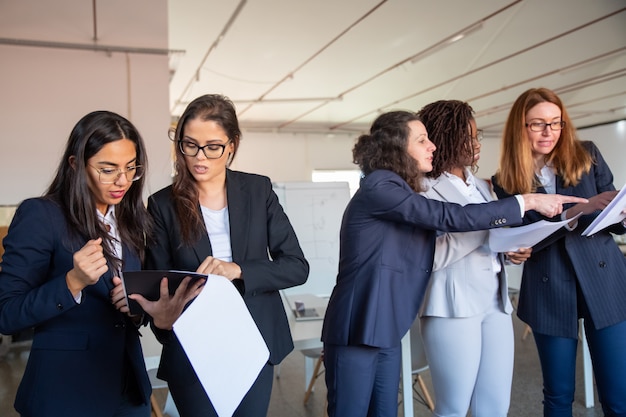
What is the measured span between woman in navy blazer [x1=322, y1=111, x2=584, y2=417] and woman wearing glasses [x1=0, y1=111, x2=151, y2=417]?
0.72 metres

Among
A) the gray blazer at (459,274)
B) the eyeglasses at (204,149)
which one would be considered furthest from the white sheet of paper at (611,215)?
the eyeglasses at (204,149)

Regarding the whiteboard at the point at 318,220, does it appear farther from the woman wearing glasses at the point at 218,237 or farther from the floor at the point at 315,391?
the woman wearing glasses at the point at 218,237

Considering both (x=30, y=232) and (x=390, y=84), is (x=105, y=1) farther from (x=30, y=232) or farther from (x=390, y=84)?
(x=390, y=84)

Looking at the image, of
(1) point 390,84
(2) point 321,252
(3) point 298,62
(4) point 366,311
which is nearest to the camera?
(4) point 366,311

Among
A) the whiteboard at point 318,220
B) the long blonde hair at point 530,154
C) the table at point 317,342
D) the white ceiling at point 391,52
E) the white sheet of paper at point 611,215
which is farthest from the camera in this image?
the white ceiling at point 391,52

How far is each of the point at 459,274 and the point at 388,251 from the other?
0.31 metres

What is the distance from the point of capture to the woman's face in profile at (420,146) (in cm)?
184

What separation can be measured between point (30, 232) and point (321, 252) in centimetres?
339

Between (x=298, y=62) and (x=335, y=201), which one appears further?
(x=298, y=62)

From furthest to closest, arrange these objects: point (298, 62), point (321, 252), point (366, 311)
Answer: point (298, 62), point (321, 252), point (366, 311)

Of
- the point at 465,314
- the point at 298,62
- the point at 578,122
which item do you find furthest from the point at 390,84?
the point at 465,314

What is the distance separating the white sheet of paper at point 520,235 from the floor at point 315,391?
69.8 inches

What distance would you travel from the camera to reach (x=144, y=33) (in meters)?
5.96

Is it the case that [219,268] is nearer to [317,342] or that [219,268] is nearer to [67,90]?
[317,342]
